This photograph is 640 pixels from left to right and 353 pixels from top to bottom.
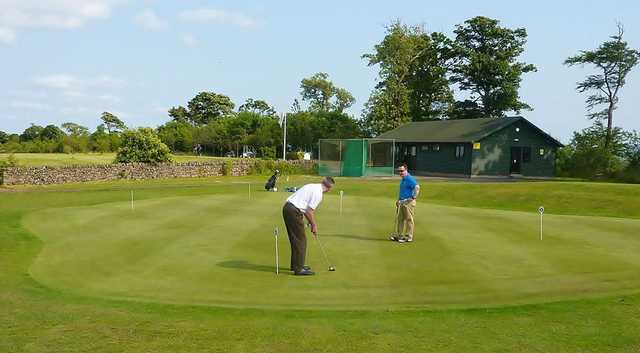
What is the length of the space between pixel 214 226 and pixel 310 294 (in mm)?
7744

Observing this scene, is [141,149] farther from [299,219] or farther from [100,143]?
[100,143]

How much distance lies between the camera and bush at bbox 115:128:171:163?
164ft

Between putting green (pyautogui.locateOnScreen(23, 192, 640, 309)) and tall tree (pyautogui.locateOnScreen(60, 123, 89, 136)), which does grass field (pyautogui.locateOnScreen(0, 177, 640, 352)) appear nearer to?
putting green (pyautogui.locateOnScreen(23, 192, 640, 309))

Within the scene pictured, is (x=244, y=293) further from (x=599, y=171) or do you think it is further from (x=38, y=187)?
(x=599, y=171)

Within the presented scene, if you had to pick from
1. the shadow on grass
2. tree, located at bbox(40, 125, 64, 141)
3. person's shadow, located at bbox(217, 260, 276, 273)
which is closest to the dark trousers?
person's shadow, located at bbox(217, 260, 276, 273)

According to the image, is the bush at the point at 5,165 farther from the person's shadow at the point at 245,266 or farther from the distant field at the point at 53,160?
the person's shadow at the point at 245,266

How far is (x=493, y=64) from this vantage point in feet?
230

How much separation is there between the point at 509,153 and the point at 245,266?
42.4m

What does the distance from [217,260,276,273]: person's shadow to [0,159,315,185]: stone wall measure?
106ft

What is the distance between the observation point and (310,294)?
9.75 meters

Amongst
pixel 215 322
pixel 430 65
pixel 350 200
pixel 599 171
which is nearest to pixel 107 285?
pixel 215 322

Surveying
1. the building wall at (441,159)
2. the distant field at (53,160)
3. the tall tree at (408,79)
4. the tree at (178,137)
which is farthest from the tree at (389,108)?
the tree at (178,137)

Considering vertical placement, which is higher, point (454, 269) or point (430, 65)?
point (430, 65)

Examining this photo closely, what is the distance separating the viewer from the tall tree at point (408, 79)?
74750mm
